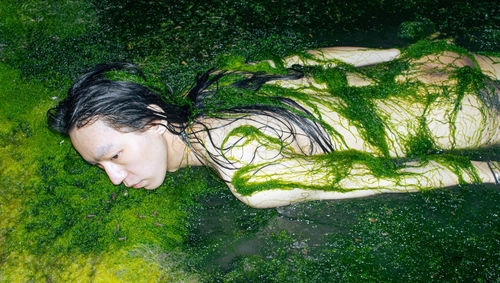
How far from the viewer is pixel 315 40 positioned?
11.6 feet

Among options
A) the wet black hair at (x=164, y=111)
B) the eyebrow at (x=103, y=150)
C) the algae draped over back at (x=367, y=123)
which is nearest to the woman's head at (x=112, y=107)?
the wet black hair at (x=164, y=111)

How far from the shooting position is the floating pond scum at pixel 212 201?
96.5 inches

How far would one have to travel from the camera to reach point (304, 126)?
7.48ft

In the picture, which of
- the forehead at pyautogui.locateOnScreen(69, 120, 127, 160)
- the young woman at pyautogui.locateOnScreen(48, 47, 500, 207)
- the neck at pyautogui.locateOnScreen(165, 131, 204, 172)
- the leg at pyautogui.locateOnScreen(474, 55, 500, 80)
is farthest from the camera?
the leg at pyautogui.locateOnScreen(474, 55, 500, 80)

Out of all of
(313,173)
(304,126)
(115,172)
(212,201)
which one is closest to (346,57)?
(304,126)

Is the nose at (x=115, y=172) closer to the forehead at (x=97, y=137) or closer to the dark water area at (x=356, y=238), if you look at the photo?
the forehead at (x=97, y=137)

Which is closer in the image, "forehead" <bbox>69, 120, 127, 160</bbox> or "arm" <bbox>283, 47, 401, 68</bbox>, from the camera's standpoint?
"forehead" <bbox>69, 120, 127, 160</bbox>

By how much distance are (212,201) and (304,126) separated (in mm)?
1007

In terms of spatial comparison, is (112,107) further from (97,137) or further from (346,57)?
(346,57)

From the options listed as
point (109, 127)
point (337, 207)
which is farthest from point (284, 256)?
point (109, 127)

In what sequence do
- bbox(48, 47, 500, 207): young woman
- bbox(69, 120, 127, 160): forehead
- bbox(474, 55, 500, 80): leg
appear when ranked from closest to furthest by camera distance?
bbox(69, 120, 127, 160): forehead < bbox(48, 47, 500, 207): young woman < bbox(474, 55, 500, 80): leg

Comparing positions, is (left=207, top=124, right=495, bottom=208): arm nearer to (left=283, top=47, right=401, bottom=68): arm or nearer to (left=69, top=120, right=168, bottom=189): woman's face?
(left=69, top=120, right=168, bottom=189): woman's face

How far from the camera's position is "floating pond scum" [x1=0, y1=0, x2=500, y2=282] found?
8.04 feet

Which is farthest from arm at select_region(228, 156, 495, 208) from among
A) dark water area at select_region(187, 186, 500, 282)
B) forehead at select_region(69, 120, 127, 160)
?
forehead at select_region(69, 120, 127, 160)
